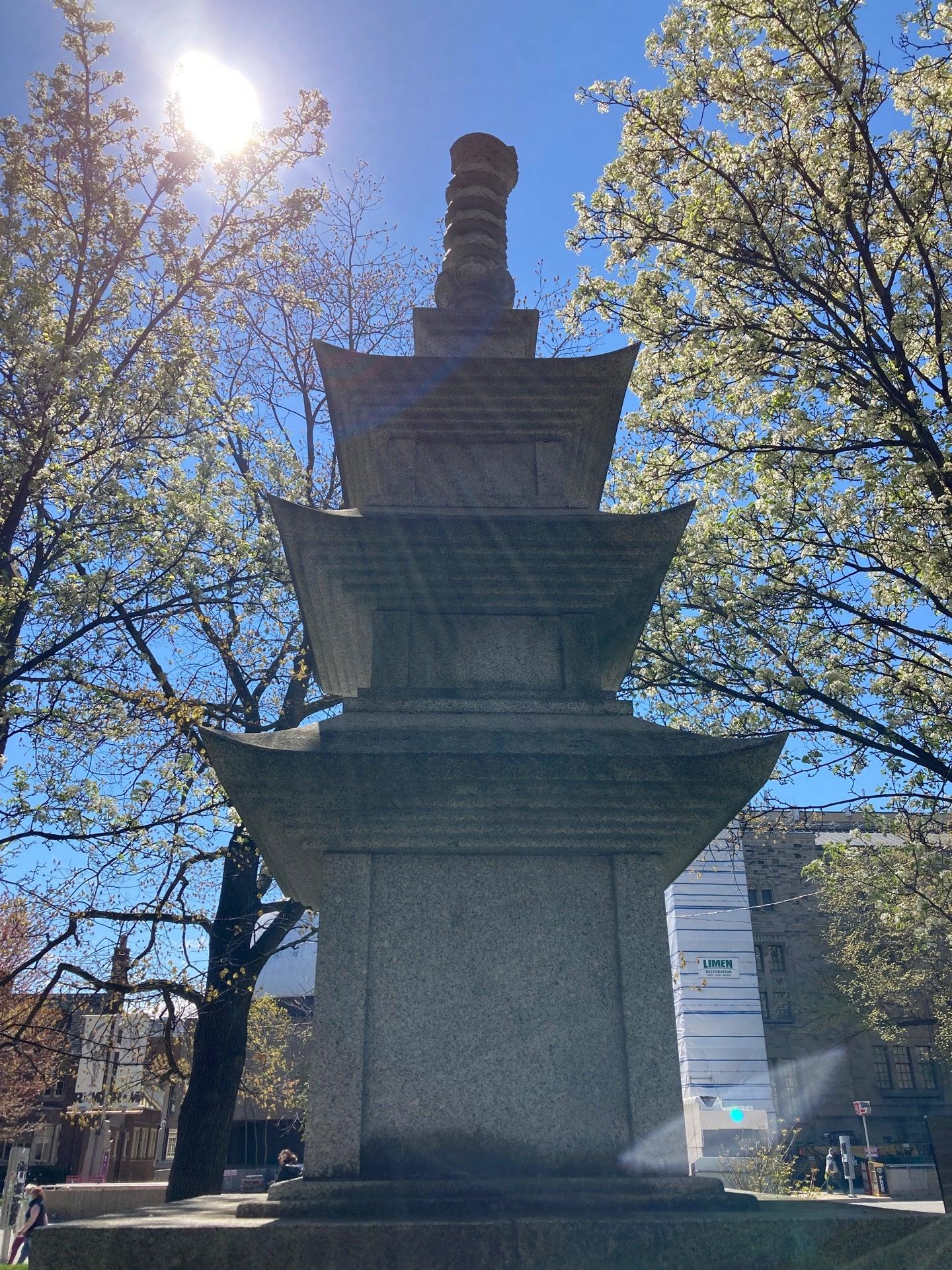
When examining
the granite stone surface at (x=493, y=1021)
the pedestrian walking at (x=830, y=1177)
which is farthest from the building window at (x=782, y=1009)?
the granite stone surface at (x=493, y=1021)

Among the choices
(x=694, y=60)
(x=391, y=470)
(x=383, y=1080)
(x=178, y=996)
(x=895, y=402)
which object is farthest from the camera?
(x=178, y=996)

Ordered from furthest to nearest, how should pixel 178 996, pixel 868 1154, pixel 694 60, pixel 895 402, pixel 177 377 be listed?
pixel 868 1154
pixel 178 996
pixel 177 377
pixel 694 60
pixel 895 402

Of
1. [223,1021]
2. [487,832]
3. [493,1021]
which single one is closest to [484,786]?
[487,832]

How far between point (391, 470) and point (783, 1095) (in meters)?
42.2

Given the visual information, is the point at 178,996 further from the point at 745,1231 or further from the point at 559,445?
the point at 745,1231

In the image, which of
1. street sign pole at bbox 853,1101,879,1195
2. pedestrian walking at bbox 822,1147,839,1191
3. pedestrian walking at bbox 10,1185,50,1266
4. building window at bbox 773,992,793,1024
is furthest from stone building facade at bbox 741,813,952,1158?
pedestrian walking at bbox 10,1185,50,1266

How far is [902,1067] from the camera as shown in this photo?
4206 cm

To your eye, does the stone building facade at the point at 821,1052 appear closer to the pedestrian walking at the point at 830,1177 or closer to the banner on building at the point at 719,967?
the banner on building at the point at 719,967

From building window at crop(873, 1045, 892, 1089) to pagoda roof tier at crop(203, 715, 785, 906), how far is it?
4452 centimetres

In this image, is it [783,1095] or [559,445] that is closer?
[559,445]

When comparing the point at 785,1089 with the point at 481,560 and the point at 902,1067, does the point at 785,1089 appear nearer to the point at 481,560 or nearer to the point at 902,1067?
the point at 902,1067

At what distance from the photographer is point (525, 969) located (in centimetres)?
422

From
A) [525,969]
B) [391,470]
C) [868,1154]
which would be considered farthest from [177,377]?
[868,1154]

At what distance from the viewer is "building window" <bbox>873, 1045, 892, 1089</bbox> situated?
41.2 m
